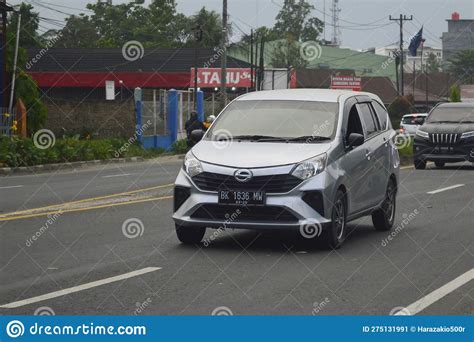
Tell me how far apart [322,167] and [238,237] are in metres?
1.88

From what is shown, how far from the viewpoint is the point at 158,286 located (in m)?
9.25

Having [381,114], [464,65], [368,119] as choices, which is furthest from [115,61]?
[368,119]

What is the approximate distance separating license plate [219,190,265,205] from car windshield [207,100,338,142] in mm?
966

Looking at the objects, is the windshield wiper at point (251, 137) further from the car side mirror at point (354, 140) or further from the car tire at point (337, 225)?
the car tire at point (337, 225)

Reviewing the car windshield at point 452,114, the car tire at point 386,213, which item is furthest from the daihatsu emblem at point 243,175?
the car windshield at point 452,114

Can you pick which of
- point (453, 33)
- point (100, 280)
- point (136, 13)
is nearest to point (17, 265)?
point (100, 280)

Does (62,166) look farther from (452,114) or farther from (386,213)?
(386,213)

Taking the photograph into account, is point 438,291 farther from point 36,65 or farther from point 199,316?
point 36,65

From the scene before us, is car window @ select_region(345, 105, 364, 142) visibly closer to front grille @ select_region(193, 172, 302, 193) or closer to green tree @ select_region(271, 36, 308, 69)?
front grille @ select_region(193, 172, 302, 193)

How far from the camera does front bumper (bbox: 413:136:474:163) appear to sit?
28.5 metres

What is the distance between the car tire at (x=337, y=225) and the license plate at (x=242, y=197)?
82 centimetres

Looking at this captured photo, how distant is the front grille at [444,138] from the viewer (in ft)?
93.5

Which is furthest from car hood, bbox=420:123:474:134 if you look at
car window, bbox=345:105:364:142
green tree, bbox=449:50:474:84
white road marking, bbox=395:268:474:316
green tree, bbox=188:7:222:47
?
green tree, bbox=449:50:474:84

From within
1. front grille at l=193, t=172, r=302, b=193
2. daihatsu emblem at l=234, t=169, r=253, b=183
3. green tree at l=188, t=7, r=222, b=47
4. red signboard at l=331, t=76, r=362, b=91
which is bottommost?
red signboard at l=331, t=76, r=362, b=91
